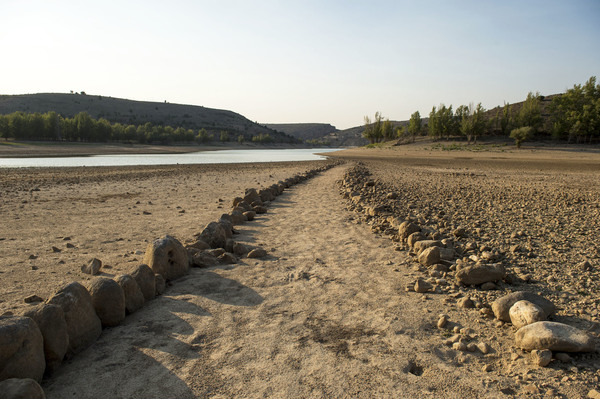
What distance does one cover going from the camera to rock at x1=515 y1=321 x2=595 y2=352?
3094 mm

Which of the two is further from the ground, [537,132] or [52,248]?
[537,132]

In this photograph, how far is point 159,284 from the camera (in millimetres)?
4773

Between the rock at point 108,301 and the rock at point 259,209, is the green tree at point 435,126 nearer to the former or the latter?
the rock at point 259,209

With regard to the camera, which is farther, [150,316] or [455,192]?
[455,192]

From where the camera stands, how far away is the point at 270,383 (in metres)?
2.95

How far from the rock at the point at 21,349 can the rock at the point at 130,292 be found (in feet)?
3.90

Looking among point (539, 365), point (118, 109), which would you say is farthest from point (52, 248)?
point (118, 109)

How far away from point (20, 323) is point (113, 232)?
5391 millimetres

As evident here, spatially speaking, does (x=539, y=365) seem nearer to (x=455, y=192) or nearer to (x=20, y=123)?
(x=455, y=192)

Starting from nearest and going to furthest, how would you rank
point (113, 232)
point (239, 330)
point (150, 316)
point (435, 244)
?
point (239, 330)
point (150, 316)
point (435, 244)
point (113, 232)

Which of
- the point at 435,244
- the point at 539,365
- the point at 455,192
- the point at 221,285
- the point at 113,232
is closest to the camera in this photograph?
the point at 539,365

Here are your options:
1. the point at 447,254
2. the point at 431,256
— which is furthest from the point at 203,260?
the point at 447,254

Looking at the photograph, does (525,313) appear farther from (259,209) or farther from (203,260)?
(259,209)

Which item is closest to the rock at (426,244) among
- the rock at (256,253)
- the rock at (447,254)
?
the rock at (447,254)
